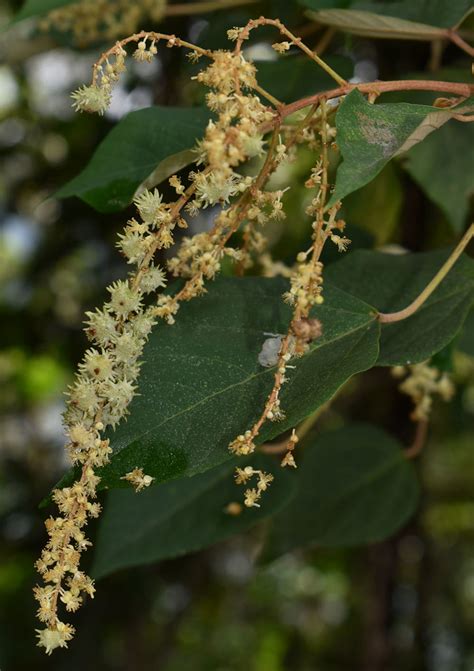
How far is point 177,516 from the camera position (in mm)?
773

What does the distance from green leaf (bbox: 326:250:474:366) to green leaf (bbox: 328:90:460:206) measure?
0.45 feet

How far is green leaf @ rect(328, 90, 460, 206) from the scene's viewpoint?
1.30 ft

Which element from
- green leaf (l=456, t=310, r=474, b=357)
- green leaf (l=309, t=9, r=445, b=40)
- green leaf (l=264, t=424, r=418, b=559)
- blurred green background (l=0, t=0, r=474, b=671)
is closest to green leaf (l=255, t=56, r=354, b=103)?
blurred green background (l=0, t=0, r=474, b=671)

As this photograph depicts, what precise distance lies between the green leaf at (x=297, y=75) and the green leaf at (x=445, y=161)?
99mm

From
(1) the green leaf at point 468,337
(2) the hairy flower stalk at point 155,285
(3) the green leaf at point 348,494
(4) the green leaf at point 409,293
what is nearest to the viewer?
(2) the hairy flower stalk at point 155,285

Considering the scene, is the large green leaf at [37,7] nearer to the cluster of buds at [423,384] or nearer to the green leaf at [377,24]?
the green leaf at [377,24]

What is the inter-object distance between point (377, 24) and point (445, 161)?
0.21m

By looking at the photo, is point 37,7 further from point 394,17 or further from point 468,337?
point 468,337

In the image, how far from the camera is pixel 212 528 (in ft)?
2.46

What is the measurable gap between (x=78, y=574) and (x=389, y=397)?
880 millimetres

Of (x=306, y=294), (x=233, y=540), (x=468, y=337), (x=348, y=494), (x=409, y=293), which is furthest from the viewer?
(x=233, y=540)

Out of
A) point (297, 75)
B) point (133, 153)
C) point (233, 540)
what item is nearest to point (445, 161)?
point (297, 75)

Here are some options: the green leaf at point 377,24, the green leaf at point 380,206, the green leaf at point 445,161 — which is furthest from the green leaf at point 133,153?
the green leaf at point 380,206

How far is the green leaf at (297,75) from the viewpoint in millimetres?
734
